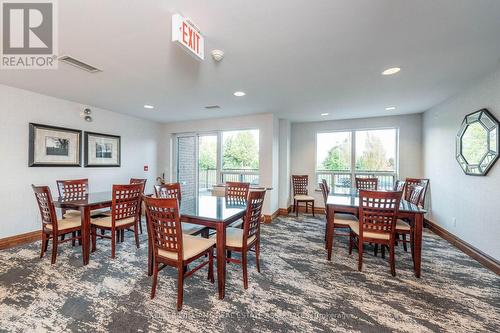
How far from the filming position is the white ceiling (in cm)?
158

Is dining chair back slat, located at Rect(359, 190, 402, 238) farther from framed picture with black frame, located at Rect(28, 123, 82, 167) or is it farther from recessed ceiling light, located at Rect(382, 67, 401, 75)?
framed picture with black frame, located at Rect(28, 123, 82, 167)

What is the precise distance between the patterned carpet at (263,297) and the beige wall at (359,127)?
255cm

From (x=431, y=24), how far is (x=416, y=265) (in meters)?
2.49

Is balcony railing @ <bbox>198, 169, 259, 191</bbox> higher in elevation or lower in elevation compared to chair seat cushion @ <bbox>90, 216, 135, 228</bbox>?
higher

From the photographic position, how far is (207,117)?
5340 millimetres

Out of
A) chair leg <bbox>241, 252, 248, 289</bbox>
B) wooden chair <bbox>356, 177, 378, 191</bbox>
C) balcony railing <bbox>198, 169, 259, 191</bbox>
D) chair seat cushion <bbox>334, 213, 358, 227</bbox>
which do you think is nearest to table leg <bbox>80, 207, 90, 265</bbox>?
chair leg <bbox>241, 252, 248, 289</bbox>

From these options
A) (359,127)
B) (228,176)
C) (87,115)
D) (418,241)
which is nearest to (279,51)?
(418,241)

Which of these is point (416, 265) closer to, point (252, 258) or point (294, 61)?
point (252, 258)

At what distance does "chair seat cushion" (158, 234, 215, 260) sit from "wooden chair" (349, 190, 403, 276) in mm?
1815

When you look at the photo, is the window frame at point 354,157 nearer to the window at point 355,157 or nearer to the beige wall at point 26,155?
the window at point 355,157

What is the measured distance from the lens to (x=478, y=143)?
2.92 meters

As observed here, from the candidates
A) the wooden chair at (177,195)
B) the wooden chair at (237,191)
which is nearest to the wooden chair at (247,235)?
the wooden chair at (177,195)

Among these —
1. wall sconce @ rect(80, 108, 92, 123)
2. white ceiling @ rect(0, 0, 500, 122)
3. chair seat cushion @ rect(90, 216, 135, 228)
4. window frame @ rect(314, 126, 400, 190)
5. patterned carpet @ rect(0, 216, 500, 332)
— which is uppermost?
white ceiling @ rect(0, 0, 500, 122)

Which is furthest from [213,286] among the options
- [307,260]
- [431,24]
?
[431,24]
